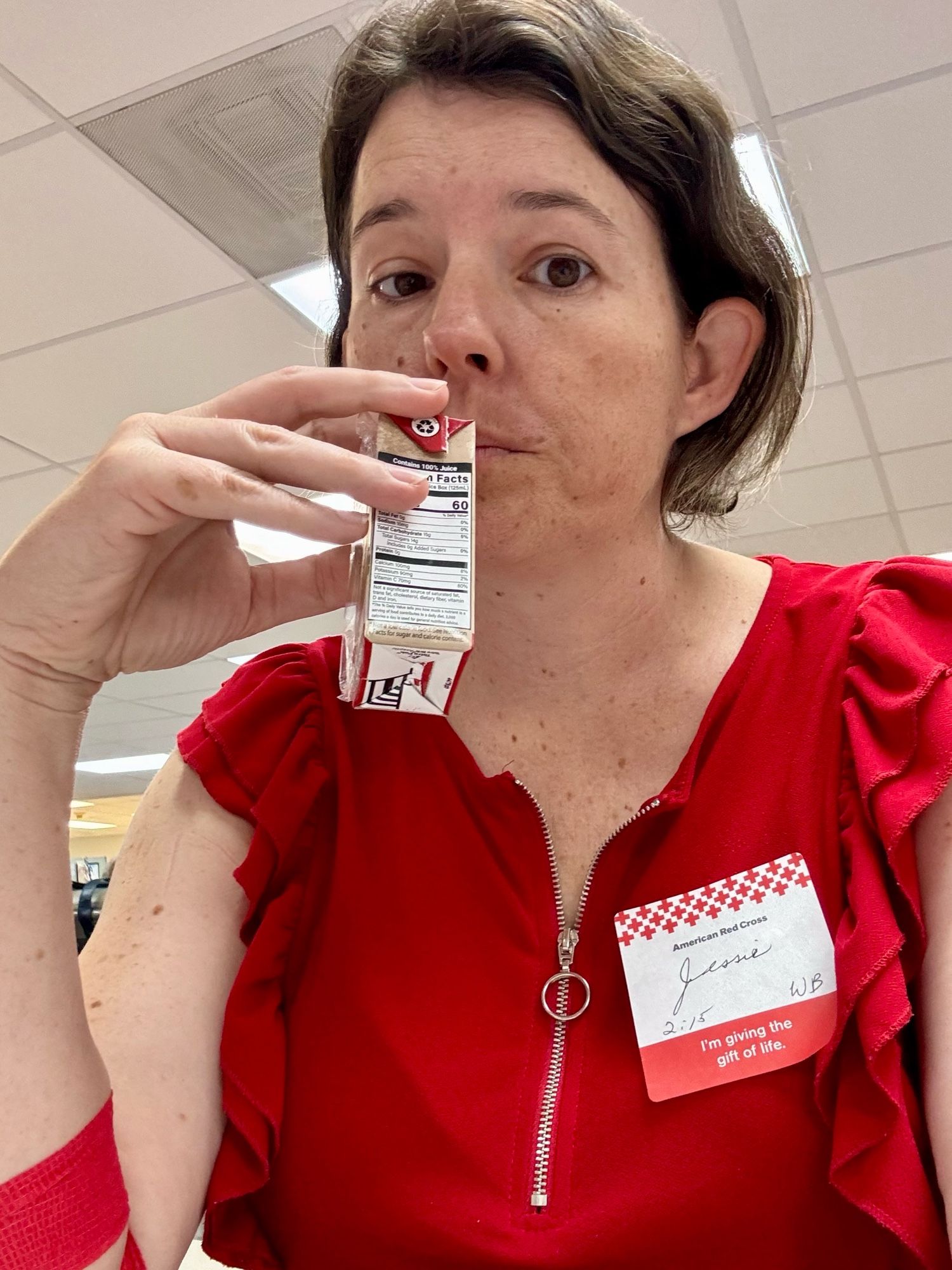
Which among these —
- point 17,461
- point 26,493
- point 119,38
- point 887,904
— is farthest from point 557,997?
point 26,493

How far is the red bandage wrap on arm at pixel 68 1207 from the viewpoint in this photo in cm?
62

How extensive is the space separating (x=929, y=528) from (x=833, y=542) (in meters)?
0.44

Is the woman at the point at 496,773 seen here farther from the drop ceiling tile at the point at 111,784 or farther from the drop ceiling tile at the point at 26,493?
the drop ceiling tile at the point at 111,784

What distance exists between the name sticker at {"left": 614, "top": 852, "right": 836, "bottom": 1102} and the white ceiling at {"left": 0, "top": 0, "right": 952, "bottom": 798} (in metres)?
0.66

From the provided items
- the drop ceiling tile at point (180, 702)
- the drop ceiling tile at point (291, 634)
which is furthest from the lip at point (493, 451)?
the drop ceiling tile at point (180, 702)

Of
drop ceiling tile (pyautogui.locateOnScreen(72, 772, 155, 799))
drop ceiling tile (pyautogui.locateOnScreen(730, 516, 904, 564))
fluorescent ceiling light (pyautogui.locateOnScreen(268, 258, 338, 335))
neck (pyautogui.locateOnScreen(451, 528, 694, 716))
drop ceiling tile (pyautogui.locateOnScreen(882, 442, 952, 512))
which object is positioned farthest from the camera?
drop ceiling tile (pyautogui.locateOnScreen(72, 772, 155, 799))

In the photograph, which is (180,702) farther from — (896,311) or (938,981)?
(938,981)

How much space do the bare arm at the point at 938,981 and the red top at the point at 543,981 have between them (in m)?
0.02

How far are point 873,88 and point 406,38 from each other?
1.87 meters

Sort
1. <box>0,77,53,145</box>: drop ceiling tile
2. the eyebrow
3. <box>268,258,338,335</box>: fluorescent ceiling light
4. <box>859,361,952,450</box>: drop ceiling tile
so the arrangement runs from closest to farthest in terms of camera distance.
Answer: the eyebrow < <box>0,77,53,145</box>: drop ceiling tile < <box>268,258,338,335</box>: fluorescent ceiling light < <box>859,361,952,450</box>: drop ceiling tile

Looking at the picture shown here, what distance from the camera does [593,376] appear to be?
814 mm

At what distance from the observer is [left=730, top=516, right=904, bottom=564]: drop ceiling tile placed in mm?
4844

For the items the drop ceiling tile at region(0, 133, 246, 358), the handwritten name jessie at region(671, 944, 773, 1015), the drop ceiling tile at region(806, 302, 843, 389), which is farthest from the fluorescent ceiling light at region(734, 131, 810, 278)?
the handwritten name jessie at region(671, 944, 773, 1015)

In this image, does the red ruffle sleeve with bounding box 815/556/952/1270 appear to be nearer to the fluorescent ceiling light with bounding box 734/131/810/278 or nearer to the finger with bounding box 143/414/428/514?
the finger with bounding box 143/414/428/514
